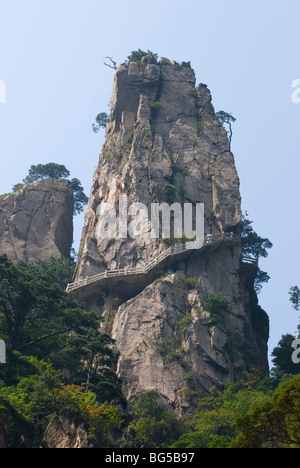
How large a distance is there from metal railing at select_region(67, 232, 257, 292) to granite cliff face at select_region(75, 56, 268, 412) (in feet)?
2.60

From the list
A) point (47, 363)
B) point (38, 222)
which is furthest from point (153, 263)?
point (38, 222)

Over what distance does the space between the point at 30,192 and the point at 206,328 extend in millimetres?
29595

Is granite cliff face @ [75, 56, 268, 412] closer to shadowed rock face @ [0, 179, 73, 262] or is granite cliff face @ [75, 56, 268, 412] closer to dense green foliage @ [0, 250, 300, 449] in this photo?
dense green foliage @ [0, 250, 300, 449]

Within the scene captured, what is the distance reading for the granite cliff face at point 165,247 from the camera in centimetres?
6256

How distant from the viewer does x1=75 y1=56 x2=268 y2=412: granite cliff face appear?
6256cm

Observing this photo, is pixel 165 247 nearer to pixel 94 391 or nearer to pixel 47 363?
pixel 47 363

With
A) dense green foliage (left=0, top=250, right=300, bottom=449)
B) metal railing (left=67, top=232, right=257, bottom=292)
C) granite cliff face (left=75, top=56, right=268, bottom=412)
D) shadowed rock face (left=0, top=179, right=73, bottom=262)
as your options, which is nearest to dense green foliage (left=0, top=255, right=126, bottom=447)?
dense green foliage (left=0, top=250, right=300, bottom=449)

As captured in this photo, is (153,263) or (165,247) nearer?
(153,263)

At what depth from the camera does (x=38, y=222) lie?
8456 centimetres

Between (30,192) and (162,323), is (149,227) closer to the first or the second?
(162,323)

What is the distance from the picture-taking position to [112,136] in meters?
83.5

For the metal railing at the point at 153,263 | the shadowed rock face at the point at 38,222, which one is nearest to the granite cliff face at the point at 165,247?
the metal railing at the point at 153,263

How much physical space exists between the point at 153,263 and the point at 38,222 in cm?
1959
